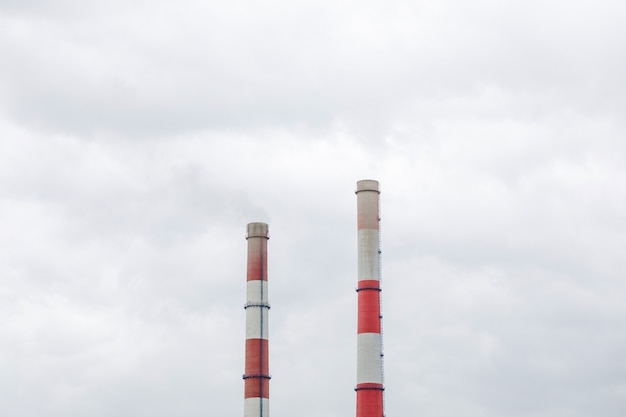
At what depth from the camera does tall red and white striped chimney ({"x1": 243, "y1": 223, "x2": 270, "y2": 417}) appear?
60.2 m

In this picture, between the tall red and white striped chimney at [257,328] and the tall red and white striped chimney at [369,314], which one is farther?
the tall red and white striped chimney at [257,328]

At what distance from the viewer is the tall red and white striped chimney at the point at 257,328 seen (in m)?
60.2

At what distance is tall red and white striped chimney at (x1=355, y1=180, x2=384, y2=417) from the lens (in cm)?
5603

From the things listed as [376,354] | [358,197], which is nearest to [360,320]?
[376,354]

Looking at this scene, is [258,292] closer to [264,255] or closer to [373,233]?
[264,255]

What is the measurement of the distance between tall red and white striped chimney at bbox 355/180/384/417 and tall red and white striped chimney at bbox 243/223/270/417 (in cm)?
604

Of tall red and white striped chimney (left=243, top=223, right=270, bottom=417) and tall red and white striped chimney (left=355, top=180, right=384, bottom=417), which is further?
tall red and white striped chimney (left=243, top=223, right=270, bottom=417)

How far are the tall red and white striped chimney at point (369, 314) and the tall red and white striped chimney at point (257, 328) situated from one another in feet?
19.8

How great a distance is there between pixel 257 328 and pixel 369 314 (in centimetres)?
710

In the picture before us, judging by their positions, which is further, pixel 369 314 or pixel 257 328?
pixel 257 328

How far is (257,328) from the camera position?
201 ft

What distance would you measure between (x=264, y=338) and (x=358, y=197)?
8.71 meters

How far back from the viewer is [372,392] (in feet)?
184

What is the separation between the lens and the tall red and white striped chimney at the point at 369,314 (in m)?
56.0
